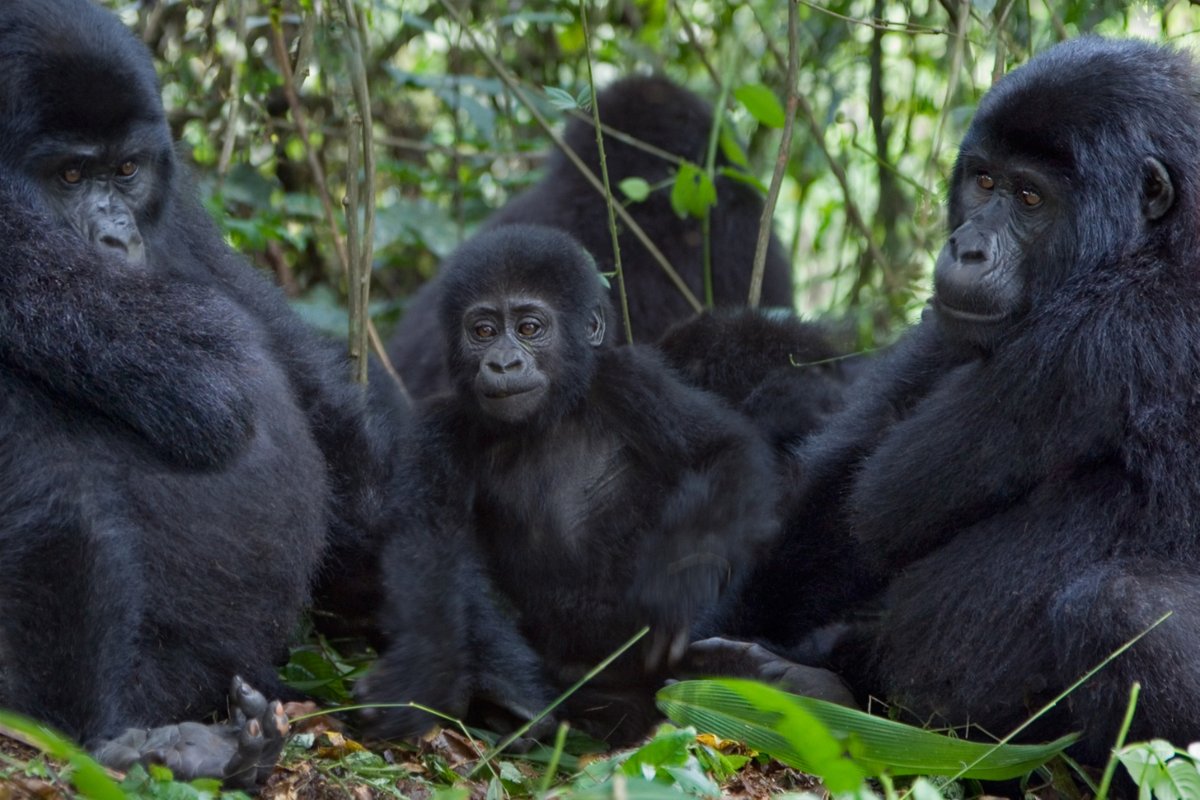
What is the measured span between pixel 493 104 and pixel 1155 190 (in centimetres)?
380

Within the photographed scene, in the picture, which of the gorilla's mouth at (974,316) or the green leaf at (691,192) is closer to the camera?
the gorilla's mouth at (974,316)

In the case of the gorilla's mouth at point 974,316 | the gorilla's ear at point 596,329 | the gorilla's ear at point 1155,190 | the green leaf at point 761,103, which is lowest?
the gorilla's ear at point 596,329

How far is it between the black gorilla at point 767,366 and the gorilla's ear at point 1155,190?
4.31 ft

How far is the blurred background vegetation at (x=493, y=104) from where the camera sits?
17.3ft

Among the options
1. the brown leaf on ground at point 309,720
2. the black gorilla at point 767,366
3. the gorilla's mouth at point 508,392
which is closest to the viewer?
the brown leaf on ground at point 309,720

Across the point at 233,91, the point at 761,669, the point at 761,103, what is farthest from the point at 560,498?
the point at 233,91

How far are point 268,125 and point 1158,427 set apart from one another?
3.83m

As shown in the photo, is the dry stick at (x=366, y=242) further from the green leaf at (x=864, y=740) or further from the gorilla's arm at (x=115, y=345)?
the green leaf at (x=864, y=740)

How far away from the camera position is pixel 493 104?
643 centimetres

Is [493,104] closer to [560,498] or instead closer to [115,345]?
[560,498]

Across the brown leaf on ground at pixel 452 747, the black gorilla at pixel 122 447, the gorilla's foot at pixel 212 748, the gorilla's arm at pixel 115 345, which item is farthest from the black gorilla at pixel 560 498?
the gorilla's arm at pixel 115 345

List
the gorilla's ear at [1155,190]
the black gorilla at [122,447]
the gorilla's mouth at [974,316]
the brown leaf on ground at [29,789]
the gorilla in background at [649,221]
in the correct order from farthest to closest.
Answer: the gorilla in background at [649,221] < the gorilla's mouth at [974,316] < the gorilla's ear at [1155,190] < the black gorilla at [122,447] < the brown leaf on ground at [29,789]

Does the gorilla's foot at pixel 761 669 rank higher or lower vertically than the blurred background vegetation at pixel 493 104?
lower

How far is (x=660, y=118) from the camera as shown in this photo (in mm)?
6148
